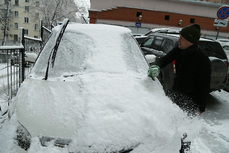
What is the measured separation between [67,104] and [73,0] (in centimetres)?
2707

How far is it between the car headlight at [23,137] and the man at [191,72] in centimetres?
155

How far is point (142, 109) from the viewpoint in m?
1.70

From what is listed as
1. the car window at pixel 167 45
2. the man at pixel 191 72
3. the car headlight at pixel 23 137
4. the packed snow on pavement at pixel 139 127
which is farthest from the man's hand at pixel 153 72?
the car window at pixel 167 45

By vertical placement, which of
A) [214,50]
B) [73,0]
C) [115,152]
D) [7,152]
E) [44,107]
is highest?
[73,0]

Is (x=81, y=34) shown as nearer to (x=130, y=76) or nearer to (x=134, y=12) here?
(x=130, y=76)

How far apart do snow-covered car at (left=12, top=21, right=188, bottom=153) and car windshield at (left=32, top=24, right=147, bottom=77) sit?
13mm

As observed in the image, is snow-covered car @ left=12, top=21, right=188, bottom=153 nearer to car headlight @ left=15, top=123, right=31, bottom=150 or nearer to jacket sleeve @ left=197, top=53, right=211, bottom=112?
car headlight @ left=15, top=123, right=31, bottom=150

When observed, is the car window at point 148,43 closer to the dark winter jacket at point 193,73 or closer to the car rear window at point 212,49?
the car rear window at point 212,49

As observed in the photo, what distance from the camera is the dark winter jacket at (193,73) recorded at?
215 cm

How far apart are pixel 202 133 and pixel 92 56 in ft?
8.60

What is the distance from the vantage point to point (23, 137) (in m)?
1.63

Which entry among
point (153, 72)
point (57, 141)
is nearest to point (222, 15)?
point (153, 72)

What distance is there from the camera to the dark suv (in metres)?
4.39

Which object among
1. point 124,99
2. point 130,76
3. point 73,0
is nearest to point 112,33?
point 130,76
